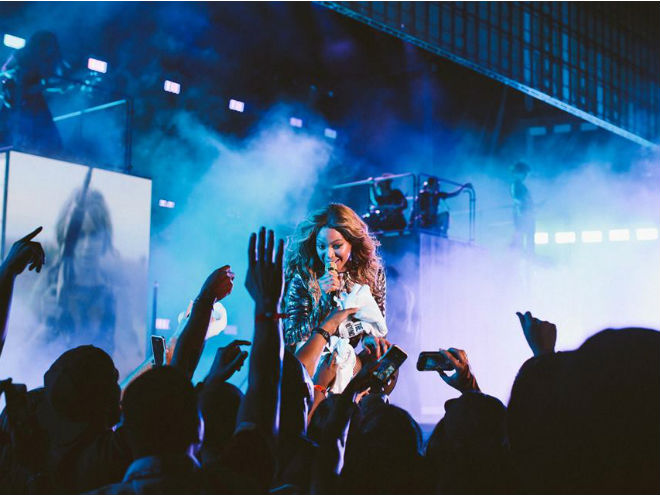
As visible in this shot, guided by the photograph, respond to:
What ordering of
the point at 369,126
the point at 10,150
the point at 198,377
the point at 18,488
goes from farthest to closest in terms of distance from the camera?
the point at 369,126, the point at 198,377, the point at 10,150, the point at 18,488

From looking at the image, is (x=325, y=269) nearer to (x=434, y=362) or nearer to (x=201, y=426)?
(x=434, y=362)

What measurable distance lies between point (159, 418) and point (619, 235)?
17443mm

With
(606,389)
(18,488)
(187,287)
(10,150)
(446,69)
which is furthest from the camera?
(446,69)

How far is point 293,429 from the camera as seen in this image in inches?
79.8

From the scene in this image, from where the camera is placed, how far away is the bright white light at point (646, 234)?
16375 millimetres

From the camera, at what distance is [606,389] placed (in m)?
1.27

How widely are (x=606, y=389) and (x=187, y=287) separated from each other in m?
10.7

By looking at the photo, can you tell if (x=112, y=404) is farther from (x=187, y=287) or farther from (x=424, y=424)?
(x=187, y=287)

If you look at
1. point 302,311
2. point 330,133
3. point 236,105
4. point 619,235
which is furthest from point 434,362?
point 619,235

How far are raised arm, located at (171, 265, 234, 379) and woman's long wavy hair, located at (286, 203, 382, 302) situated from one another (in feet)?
6.45

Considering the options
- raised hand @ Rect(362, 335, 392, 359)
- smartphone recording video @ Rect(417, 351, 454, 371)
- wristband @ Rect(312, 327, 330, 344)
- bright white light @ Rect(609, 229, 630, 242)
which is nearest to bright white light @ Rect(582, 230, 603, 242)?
bright white light @ Rect(609, 229, 630, 242)

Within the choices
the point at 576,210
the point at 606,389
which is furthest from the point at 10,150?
the point at 576,210

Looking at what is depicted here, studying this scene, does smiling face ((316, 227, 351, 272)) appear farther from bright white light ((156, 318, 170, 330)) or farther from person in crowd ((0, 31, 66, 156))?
bright white light ((156, 318, 170, 330))

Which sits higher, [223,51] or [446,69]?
[446,69]
